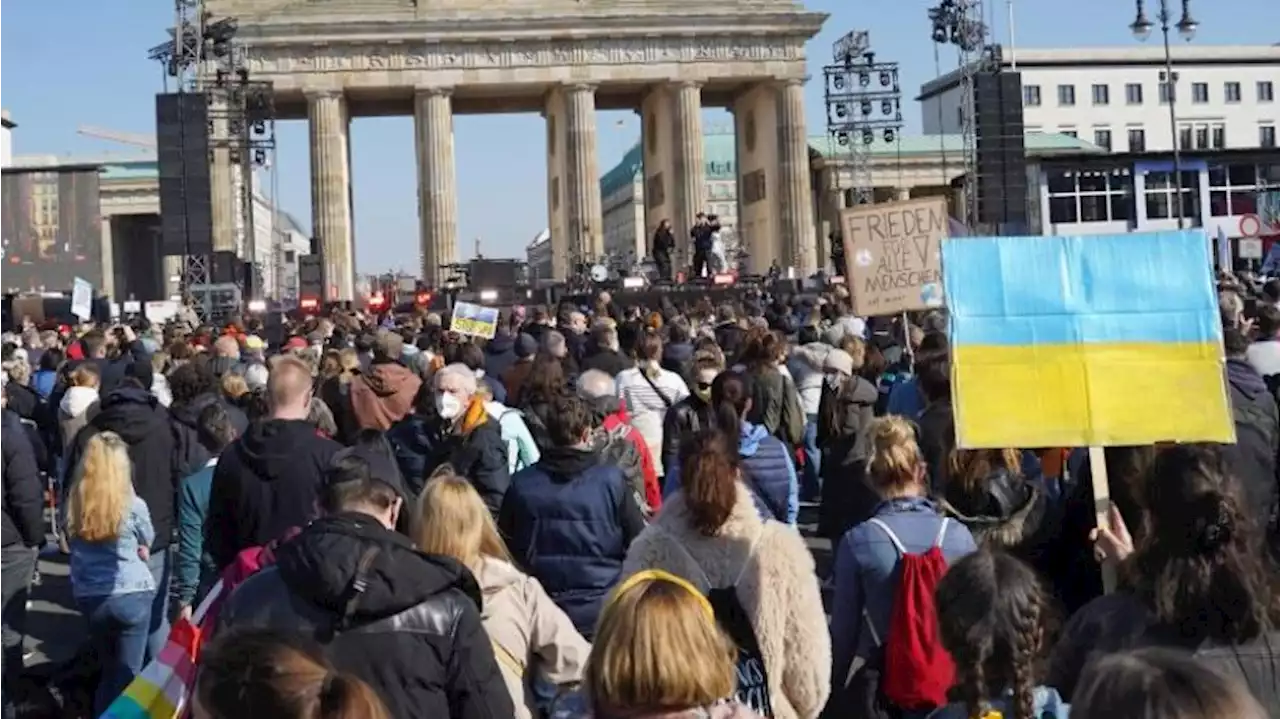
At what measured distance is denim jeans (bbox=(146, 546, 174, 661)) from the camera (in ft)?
30.5

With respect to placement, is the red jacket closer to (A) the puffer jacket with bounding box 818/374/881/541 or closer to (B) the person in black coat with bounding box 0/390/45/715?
(A) the puffer jacket with bounding box 818/374/881/541

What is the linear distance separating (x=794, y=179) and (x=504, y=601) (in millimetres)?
55373

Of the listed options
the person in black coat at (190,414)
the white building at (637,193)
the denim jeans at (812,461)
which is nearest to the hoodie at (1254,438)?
the person in black coat at (190,414)

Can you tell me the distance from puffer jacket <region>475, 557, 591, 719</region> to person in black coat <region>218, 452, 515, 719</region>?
67 centimetres

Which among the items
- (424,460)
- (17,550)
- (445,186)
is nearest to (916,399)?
(424,460)

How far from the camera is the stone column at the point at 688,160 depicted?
60.0 m

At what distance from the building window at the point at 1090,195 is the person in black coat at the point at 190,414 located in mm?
53062

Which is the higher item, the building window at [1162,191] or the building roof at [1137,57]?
the building roof at [1137,57]

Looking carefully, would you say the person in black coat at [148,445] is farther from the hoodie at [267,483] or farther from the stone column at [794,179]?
the stone column at [794,179]

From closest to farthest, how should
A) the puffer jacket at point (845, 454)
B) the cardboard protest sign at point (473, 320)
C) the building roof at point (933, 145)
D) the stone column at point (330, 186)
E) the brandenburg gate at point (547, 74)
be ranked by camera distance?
the puffer jacket at point (845, 454) < the cardboard protest sign at point (473, 320) < the stone column at point (330, 186) < the brandenburg gate at point (547, 74) < the building roof at point (933, 145)

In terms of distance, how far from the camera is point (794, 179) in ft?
197

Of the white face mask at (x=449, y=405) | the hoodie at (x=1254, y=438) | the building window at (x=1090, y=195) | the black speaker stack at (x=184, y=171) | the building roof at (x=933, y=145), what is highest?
the building roof at (x=933, y=145)

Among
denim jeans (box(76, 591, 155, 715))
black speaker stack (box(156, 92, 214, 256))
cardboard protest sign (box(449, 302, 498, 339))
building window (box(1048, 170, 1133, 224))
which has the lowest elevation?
denim jeans (box(76, 591, 155, 715))

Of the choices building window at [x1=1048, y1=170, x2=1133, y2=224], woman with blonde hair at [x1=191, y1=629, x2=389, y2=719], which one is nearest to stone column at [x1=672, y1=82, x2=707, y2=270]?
building window at [x1=1048, y1=170, x2=1133, y2=224]
